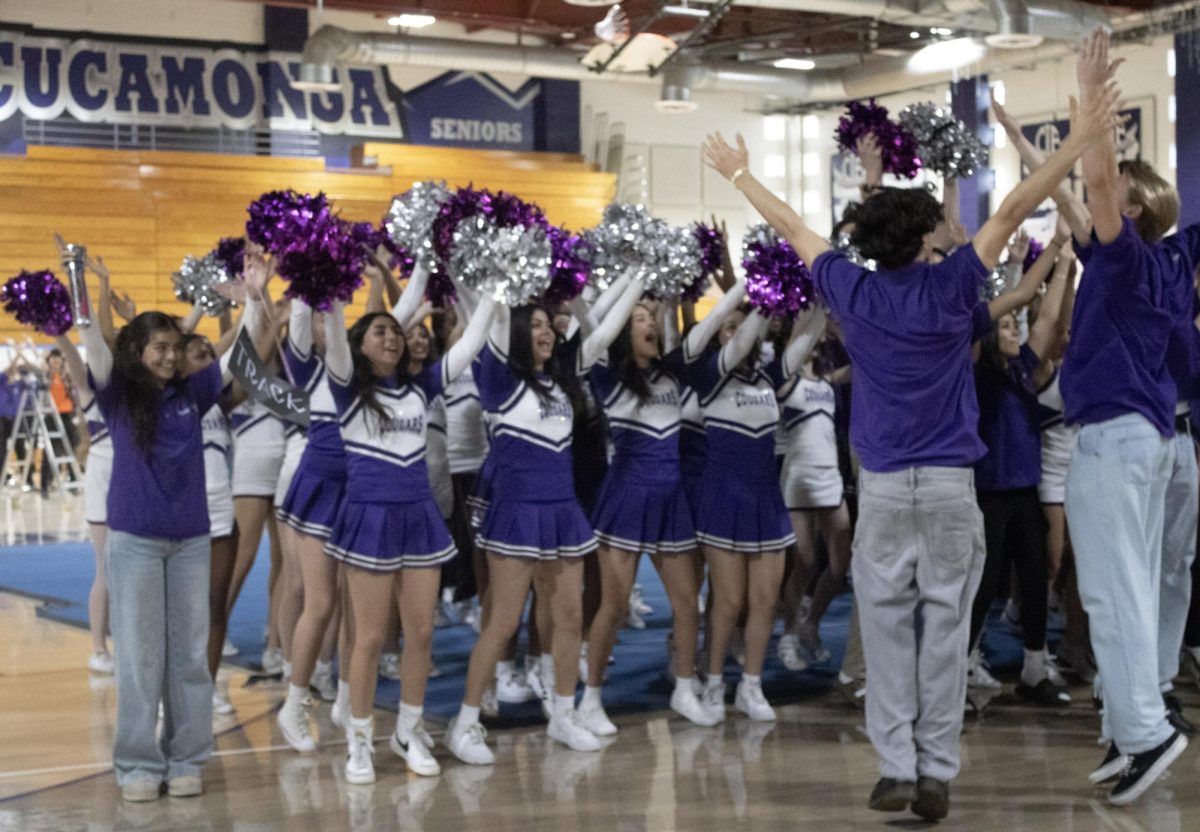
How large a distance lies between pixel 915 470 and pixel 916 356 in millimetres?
267

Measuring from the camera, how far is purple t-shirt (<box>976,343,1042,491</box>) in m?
5.11

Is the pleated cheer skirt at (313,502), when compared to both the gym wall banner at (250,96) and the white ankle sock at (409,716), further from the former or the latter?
the gym wall banner at (250,96)

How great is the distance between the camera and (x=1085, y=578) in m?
3.95

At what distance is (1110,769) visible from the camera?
4125mm

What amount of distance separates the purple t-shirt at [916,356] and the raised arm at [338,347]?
1424mm

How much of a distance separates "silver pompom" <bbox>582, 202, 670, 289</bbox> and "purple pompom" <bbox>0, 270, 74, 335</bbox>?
162cm

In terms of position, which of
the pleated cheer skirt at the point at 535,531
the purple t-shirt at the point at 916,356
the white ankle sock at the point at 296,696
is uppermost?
the purple t-shirt at the point at 916,356

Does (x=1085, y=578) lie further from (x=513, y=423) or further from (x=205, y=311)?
(x=205, y=311)

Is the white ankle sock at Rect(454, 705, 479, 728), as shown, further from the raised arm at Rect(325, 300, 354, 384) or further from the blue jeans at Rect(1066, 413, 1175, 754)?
the blue jeans at Rect(1066, 413, 1175, 754)

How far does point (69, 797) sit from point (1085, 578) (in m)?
2.79

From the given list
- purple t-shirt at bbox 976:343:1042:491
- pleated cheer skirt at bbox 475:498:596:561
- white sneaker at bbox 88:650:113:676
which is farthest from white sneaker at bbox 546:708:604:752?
white sneaker at bbox 88:650:113:676

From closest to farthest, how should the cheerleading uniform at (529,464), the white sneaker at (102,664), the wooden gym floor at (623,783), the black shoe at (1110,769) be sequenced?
the wooden gym floor at (623,783) < the black shoe at (1110,769) < the cheerleading uniform at (529,464) < the white sneaker at (102,664)

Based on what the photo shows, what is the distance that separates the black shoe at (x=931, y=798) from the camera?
3.71 meters

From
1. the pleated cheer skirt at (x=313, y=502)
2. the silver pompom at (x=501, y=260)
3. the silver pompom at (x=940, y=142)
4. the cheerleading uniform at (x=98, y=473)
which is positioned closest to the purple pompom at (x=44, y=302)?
the pleated cheer skirt at (x=313, y=502)
